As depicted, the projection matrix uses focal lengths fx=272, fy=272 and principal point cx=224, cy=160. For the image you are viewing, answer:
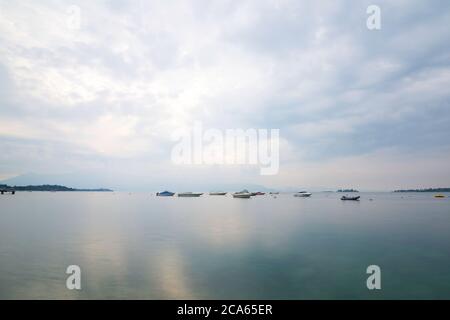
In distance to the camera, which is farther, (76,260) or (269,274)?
(76,260)

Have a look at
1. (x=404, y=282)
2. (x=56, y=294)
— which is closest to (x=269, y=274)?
(x=404, y=282)

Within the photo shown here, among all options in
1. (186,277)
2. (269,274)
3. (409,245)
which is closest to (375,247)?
(409,245)

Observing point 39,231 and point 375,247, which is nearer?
point 375,247

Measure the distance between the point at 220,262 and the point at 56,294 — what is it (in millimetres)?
Answer: 11228

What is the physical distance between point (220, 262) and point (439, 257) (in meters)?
18.8
